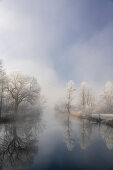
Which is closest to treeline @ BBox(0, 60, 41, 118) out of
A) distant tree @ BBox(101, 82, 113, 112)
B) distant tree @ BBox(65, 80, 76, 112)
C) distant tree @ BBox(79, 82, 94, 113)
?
distant tree @ BBox(65, 80, 76, 112)

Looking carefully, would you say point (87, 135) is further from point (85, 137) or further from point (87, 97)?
point (87, 97)

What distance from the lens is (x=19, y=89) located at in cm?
3994

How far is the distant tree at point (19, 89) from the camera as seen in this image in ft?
128

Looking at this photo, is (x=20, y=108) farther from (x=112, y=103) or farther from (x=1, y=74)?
(x=112, y=103)

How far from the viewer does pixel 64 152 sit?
11.8 meters

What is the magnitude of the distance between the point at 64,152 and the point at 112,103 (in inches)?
2138

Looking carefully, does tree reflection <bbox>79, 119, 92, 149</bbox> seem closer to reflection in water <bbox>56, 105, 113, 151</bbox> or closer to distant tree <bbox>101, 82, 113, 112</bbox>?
reflection in water <bbox>56, 105, 113, 151</bbox>

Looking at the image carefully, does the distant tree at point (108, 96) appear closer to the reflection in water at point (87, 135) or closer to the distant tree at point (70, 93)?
the distant tree at point (70, 93)

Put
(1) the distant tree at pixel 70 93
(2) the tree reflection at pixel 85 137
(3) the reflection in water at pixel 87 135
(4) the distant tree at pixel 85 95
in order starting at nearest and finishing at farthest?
(3) the reflection in water at pixel 87 135 < (2) the tree reflection at pixel 85 137 < (1) the distant tree at pixel 70 93 < (4) the distant tree at pixel 85 95

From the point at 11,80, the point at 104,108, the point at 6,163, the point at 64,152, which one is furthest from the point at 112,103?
the point at 6,163

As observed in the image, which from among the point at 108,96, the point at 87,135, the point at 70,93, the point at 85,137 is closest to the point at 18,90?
the point at 87,135

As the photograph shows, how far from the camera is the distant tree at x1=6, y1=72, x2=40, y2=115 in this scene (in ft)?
128

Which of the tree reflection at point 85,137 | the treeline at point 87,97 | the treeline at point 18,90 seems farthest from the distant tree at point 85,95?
the tree reflection at point 85,137

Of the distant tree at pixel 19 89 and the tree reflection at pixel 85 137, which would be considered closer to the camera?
the tree reflection at pixel 85 137
